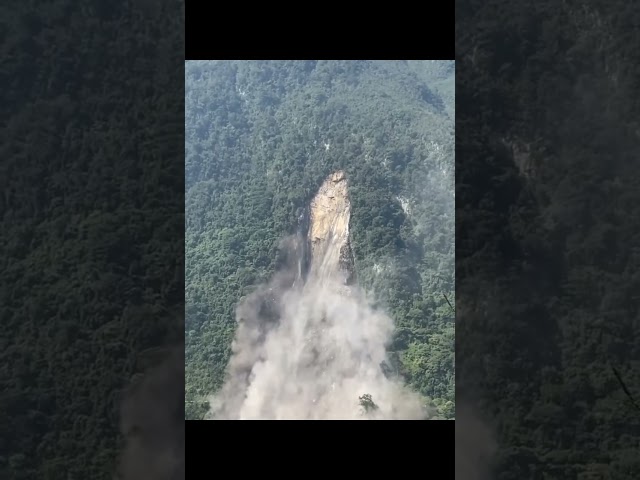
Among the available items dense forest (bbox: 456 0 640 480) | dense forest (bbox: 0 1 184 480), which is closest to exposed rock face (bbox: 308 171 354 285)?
dense forest (bbox: 0 1 184 480)

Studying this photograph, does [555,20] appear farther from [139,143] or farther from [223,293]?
[223,293]

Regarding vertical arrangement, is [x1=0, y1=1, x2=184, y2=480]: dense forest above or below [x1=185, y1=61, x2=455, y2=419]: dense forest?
below

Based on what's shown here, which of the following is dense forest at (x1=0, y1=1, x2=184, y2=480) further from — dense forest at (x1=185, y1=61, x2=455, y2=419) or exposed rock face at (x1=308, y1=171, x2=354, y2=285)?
exposed rock face at (x1=308, y1=171, x2=354, y2=285)

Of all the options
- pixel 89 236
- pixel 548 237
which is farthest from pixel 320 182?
pixel 548 237

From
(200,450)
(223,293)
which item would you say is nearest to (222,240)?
(223,293)

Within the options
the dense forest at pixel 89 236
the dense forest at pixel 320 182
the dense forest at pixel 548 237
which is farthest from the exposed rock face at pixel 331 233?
the dense forest at pixel 548 237

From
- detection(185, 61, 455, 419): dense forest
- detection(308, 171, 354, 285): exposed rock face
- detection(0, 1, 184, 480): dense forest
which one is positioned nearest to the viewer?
detection(0, 1, 184, 480): dense forest
